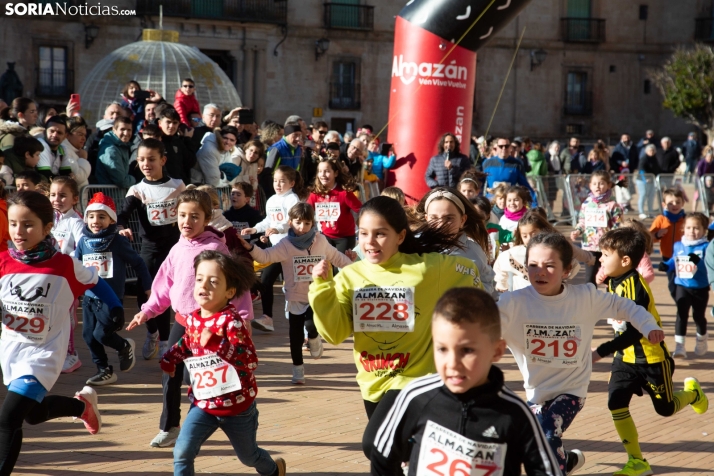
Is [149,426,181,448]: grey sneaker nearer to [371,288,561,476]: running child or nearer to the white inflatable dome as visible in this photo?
[371,288,561,476]: running child

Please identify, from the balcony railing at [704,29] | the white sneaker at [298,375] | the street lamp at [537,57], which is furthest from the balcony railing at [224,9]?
the white sneaker at [298,375]

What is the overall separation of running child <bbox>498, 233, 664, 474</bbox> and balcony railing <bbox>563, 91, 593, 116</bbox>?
130ft

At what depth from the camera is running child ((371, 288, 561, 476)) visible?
127 inches

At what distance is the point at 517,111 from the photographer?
41750 millimetres

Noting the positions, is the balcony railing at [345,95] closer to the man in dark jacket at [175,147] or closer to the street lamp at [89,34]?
the street lamp at [89,34]

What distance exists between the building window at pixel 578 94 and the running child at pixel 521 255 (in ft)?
121

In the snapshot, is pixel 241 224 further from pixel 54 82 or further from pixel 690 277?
pixel 54 82

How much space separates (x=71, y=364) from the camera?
324 inches

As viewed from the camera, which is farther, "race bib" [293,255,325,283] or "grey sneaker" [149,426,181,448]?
"race bib" [293,255,325,283]

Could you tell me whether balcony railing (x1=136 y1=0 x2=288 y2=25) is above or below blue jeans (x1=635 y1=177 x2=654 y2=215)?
above

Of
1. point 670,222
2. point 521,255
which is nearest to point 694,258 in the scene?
point 670,222

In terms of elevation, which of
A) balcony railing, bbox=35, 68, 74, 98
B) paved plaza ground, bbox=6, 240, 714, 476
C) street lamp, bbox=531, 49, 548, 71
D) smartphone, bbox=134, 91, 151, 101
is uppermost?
street lamp, bbox=531, 49, 548, 71

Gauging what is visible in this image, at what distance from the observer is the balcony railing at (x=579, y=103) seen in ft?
143

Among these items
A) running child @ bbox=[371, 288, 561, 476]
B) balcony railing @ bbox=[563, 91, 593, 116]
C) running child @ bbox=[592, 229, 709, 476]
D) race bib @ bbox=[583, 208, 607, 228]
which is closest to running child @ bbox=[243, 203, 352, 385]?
running child @ bbox=[592, 229, 709, 476]
